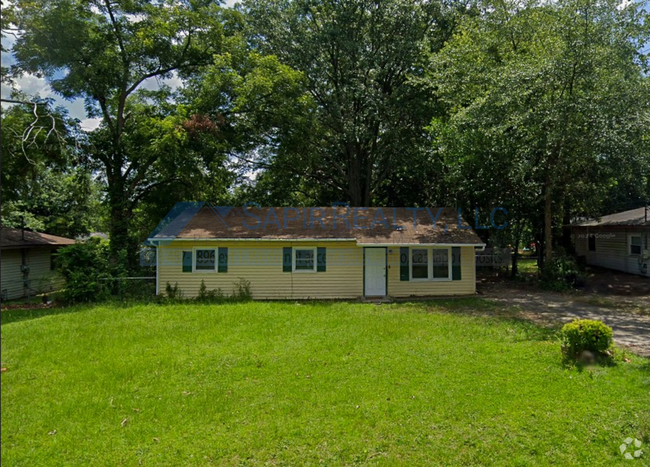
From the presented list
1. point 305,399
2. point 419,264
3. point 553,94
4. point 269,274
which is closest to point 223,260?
point 269,274

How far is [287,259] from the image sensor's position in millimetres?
13234

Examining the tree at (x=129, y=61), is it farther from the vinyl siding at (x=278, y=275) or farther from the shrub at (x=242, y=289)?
the shrub at (x=242, y=289)

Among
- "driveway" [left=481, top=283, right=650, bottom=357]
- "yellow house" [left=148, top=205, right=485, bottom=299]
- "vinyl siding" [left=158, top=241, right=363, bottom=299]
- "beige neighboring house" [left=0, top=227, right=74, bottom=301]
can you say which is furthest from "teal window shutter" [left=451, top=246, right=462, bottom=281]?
"beige neighboring house" [left=0, top=227, right=74, bottom=301]

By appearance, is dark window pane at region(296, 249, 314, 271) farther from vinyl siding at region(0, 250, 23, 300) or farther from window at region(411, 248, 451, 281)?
vinyl siding at region(0, 250, 23, 300)

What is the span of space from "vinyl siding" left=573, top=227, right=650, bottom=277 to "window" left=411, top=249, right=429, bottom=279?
11405 millimetres

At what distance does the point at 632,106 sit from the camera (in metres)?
11.7

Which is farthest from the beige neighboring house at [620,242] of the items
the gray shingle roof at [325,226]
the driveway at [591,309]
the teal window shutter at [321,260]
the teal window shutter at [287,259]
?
the teal window shutter at [287,259]

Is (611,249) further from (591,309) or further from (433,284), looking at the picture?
(433,284)

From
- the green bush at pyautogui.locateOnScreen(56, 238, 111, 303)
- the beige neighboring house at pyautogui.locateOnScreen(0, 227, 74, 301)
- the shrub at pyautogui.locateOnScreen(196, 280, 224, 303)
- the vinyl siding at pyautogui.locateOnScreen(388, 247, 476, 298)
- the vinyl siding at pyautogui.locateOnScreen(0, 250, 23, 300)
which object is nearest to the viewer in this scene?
the beige neighboring house at pyautogui.locateOnScreen(0, 227, 74, 301)

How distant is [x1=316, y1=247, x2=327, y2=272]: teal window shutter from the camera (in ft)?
43.8

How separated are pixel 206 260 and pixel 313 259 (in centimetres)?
381

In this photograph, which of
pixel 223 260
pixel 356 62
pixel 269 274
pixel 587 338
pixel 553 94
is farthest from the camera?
pixel 356 62

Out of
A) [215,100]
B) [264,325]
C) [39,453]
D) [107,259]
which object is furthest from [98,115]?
[39,453]

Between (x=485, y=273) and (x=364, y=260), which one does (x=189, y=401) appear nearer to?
(x=364, y=260)
